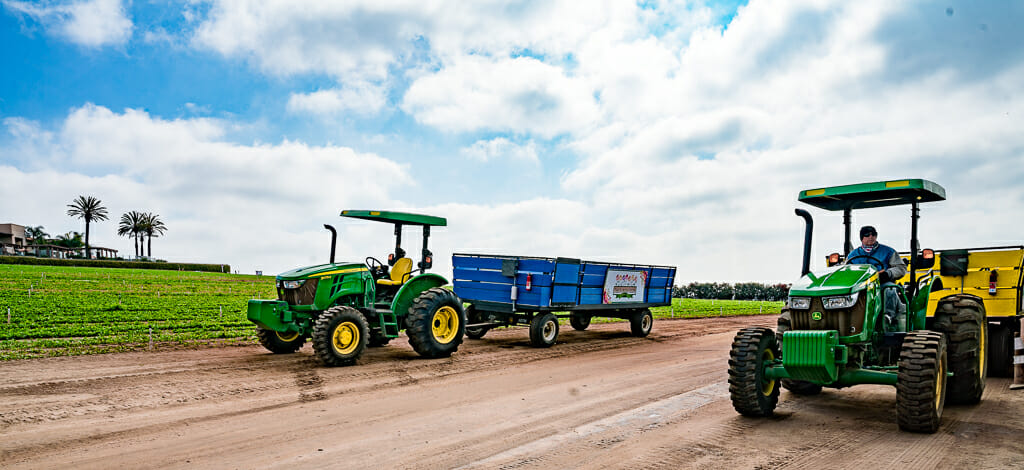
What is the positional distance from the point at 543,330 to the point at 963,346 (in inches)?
304

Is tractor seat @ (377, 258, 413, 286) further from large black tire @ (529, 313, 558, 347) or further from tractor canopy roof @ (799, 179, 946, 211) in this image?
tractor canopy roof @ (799, 179, 946, 211)

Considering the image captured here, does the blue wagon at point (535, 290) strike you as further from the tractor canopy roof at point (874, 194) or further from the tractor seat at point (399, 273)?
the tractor canopy roof at point (874, 194)

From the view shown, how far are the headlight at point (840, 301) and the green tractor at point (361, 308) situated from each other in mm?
6845

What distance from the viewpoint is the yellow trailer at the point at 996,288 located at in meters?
9.59

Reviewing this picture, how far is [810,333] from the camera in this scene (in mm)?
6234

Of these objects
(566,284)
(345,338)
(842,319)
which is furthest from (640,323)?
(842,319)

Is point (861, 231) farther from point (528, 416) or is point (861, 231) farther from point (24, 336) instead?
point (24, 336)

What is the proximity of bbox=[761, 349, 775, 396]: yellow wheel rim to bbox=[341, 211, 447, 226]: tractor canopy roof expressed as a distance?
23.6ft

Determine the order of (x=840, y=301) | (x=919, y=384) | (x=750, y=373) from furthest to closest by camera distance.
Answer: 1. (x=750, y=373)
2. (x=840, y=301)
3. (x=919, y=384)

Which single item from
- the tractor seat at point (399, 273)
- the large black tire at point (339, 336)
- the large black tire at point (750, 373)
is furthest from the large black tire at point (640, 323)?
the large black tire at point (750, 373)

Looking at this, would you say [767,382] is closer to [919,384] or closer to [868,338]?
[868,338]

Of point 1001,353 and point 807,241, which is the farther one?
point 1001,353

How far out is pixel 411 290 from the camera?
12195 millimetres

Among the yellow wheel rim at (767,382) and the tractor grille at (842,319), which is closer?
the tractor grille at (842,319)
